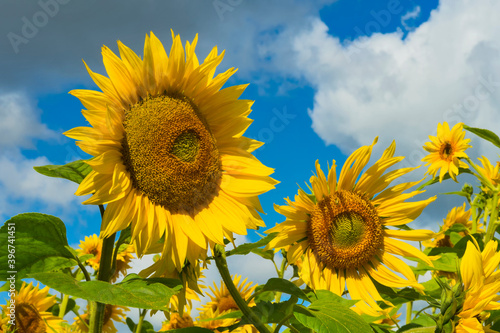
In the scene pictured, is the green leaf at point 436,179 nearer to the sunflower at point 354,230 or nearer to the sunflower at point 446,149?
the sunflower at point 446,149

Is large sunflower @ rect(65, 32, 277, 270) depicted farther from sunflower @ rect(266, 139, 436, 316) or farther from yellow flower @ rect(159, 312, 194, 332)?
yellow flower @ rect(159, 312, 194, 332)

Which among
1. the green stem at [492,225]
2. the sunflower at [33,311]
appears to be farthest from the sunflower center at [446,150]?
the sunflower at [33,311]

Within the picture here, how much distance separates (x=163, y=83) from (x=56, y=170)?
2.10 feet

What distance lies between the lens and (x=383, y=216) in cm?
305

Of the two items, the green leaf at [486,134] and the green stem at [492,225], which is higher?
the green leaf at [486,134]

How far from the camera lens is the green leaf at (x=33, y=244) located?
1.90m

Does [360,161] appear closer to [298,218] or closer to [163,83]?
[298,218]

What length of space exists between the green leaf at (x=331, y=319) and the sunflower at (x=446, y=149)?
433 cm

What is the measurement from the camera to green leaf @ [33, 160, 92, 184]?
1910 millimetres

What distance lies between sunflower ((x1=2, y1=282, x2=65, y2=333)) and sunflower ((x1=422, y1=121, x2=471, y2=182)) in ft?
15.2

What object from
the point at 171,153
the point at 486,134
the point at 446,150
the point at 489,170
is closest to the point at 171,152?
the point at 171,153

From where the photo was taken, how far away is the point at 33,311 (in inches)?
151

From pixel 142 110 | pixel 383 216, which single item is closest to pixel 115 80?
pixel 142 110

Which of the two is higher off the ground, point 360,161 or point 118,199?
point 360,161
